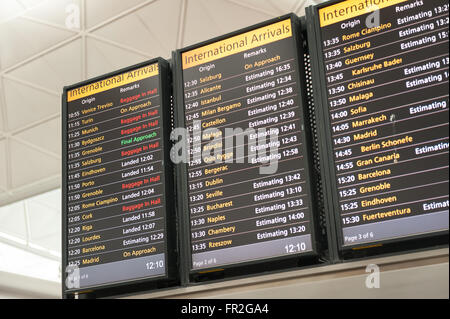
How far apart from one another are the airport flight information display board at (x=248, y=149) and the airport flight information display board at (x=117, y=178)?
30 centimetres

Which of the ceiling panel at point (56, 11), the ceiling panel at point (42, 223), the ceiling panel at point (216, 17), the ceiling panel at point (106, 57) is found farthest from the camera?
the ceiling panel at point (42, 223)

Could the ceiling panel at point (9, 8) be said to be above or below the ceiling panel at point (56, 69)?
above

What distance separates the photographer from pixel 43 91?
1427 cm

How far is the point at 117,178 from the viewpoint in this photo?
215 inches

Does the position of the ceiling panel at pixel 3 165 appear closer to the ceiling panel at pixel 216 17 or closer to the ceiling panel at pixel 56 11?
the ceiling panel at pixel 56 11

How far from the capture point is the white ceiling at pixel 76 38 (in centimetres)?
1162

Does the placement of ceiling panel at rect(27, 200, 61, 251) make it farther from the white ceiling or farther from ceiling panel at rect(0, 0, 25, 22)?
ceiling panel at rect(0, 0, 25, 22)

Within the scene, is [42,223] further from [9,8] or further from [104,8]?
[104,8]

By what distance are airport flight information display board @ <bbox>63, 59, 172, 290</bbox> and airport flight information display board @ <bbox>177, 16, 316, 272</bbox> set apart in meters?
0.30

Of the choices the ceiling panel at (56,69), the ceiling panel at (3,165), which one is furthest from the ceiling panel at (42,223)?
the ceiling panel at (56,69)

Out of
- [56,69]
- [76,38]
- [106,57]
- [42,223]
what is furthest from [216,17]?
[42,223]

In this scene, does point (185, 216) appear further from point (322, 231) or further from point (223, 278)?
point (322, 231)

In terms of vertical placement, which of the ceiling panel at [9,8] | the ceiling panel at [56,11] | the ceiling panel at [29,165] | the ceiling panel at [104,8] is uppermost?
the ceiling panel at [9,8]
